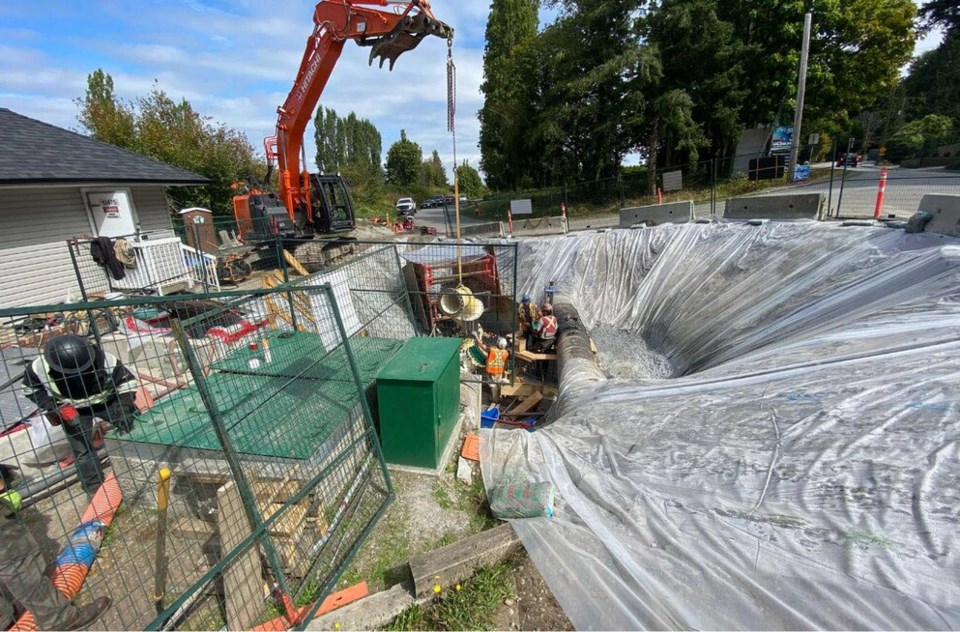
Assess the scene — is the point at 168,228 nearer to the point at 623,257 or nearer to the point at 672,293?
the point at 623,257

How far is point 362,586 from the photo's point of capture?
2.85 m

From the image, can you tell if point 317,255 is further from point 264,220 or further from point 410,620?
point 410,620

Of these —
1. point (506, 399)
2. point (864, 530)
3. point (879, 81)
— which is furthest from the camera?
point (879, 81)

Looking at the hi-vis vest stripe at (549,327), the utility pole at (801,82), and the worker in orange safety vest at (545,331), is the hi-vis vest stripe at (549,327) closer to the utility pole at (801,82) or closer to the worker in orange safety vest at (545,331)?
the worker in orange safety vest at (545,331)

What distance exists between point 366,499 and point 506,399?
352 centimetres

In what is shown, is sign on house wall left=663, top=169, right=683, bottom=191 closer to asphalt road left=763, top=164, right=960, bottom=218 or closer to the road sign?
asphalt road left=763, top=164, right=960, bottom=218

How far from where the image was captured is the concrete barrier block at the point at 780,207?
9594 mm

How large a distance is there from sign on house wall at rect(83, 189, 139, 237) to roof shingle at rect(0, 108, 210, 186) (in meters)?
0.54

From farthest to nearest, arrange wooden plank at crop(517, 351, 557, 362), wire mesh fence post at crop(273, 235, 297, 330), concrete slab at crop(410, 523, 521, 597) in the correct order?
wooden plank at crop(517, 351, 557, 362) < wire mesh fence post at crop(273, 235, 297, 330) < concrete slab at crop(410, 523, 521, 597)

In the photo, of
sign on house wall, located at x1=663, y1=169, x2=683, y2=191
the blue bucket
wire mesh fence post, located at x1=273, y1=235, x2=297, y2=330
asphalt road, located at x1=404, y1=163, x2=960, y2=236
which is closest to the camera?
wire mesh fence post, located at x1=273, y1=235, x2=297, y2=330

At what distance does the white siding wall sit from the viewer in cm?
876

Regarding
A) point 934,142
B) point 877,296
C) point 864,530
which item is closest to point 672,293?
point 877,296

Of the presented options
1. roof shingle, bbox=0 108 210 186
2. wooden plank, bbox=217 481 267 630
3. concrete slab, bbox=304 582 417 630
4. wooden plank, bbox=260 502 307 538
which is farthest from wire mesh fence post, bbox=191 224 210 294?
concrete slab, bbox=304 582 417 630

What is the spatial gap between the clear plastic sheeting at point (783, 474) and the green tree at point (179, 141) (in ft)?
73.2
